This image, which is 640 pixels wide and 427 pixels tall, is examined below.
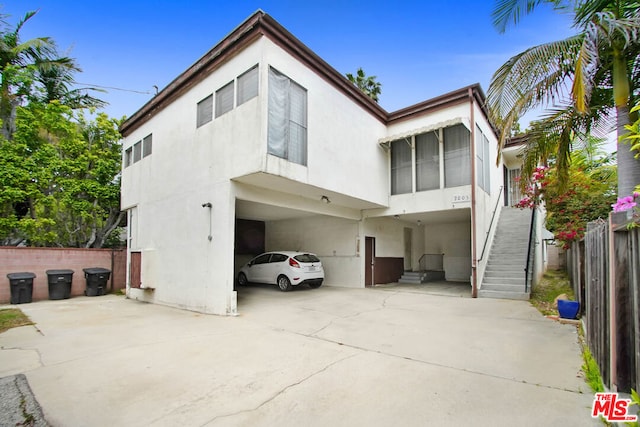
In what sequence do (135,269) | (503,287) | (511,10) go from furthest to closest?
(135,269), (503,287), (511,10)

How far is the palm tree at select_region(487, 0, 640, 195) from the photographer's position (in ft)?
16.0

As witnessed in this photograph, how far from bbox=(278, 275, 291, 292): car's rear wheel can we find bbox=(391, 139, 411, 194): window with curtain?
5397mm

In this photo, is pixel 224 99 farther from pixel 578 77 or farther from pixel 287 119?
pixel 578 77

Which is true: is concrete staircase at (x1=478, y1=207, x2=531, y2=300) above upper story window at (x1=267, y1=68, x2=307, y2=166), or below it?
below

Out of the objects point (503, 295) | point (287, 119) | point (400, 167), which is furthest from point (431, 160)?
Answer: point (287, 119)

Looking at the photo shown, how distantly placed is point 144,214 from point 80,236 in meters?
6.41

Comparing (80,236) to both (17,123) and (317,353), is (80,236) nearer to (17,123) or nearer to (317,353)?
(17,123)

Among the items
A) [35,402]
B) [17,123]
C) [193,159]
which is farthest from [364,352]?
[17,123]

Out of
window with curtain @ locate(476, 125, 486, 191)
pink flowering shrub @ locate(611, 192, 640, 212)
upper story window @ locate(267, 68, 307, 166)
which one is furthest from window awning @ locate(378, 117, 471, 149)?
Result: pink flowering shrub @ locate(611, 192, 640, 212)

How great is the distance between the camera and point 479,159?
11.4 m

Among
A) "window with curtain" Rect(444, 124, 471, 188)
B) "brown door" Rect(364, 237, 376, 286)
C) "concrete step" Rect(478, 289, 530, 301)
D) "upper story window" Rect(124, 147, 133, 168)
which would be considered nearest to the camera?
"concrete step" Rect(478, 289, 530, 301)

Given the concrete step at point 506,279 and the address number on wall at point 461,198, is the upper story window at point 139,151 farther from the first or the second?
the concrete step at point 506,279

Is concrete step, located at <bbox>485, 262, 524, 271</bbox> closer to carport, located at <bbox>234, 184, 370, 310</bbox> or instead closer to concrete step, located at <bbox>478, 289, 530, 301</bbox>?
concrete step, located at <bbox>478, 289, 530, 301</bbox>

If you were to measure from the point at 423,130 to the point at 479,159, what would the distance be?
2.56 m
